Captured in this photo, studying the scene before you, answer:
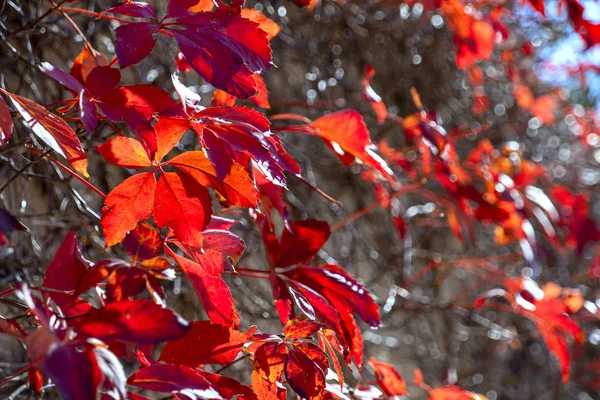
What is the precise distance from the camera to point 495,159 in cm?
194

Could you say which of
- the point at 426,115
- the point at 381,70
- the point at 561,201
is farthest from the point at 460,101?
the point at 426,115

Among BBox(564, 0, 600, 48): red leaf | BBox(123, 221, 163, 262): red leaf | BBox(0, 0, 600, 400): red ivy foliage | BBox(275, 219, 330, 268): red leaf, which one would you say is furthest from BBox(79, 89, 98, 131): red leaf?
BBox(564, 0, 600, 48): red leaf

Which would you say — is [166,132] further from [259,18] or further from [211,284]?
[259,18]

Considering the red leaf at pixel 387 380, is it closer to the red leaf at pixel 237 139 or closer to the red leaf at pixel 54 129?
the red leaf at pixel 237 139

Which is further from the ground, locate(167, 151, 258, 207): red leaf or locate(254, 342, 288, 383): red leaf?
locate(167, 151, 258, 207): red leaf

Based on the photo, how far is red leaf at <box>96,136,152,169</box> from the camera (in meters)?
0.61

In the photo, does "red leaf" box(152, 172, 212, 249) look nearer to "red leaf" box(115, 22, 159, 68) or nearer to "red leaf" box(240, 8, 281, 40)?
"red leaf" box(115, 22, 159, 68)

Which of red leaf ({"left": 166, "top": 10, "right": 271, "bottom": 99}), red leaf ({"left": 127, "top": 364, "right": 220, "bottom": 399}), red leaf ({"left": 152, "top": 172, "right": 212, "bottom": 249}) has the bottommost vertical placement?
red leaf ({"left": 127, "top": 364, "right": 220, "bottom": 399})

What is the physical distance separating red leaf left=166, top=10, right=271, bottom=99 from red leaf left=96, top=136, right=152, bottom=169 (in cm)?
10

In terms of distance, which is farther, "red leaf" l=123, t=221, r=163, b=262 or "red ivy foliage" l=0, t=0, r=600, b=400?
"red leaf" l=123, t=221, r=163, b=262

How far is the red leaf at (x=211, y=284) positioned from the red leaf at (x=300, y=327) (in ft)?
0.20

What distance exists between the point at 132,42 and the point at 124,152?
106mm

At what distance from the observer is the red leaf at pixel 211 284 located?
637 millimetres

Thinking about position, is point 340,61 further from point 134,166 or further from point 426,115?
point 134,166
